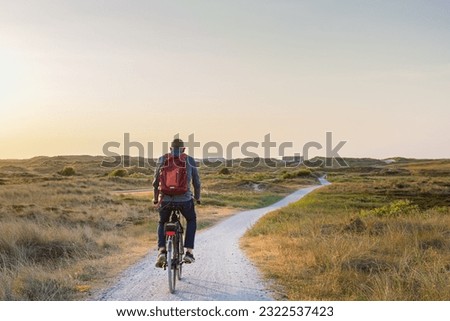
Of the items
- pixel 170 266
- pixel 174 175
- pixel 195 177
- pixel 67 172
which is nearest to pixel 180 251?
pixel 170 266

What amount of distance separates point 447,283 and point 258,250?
6.47 m

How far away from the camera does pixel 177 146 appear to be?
8.46 metres

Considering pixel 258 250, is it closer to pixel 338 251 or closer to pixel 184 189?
pixel 338 251

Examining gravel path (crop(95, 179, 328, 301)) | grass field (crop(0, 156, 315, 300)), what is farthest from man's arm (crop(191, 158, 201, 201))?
grass field (crop(0, 156, 315, 300))

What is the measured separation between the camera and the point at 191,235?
9305mm

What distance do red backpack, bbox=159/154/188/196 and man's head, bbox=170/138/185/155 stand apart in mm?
90

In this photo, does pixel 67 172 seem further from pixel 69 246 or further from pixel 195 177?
pixel 195 177

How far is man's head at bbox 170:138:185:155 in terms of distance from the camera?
8445mm

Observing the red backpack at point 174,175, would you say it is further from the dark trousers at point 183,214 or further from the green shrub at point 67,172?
the green shrub at point 67,172

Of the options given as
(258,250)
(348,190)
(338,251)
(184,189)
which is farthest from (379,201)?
(184,189)

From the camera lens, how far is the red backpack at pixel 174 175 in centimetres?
839

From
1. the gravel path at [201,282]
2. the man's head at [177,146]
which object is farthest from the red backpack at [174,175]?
the gravel path at [201,282]

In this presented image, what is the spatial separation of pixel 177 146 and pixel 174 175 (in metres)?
0.48

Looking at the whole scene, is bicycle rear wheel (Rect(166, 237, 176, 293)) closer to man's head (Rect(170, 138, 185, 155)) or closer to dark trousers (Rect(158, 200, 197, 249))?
dark trousers (Rect(158, 200, 197, 249))
